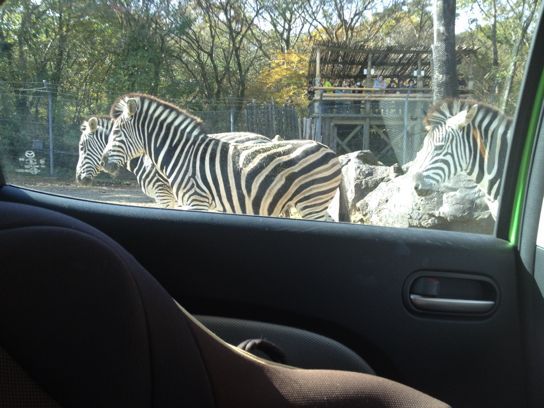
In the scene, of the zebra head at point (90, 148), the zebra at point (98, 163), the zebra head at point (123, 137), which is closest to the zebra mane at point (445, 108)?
the zebra at point (98, 163)

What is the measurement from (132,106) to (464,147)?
5.81ft

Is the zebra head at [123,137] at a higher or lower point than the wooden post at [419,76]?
lower

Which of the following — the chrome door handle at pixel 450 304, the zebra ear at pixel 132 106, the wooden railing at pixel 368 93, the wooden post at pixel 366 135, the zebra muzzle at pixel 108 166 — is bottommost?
the chrome door handle at pixel 450 304

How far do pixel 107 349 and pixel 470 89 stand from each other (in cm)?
174

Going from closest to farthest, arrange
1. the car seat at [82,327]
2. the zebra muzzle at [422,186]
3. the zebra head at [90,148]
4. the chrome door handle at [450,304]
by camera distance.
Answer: the car seat at [82,327]
the chrome door handle at [450,304]
the zebra muzzle at [422,186]
the zebra head at [90,148]

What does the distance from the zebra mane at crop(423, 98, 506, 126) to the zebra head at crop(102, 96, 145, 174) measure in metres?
1.53

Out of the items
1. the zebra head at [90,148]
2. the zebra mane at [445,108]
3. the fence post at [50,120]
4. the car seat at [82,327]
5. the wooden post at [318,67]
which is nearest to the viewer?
the car seat at [82,327]

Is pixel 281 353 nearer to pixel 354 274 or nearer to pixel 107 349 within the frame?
pixel 354 274

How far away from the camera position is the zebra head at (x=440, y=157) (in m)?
2.34

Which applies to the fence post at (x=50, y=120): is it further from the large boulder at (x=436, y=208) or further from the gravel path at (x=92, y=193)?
the large boulder at (x=436, y=208)

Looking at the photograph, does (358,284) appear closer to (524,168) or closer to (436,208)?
(436,208)

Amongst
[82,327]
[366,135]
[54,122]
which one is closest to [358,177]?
[366,135]

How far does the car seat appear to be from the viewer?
0.92 metres

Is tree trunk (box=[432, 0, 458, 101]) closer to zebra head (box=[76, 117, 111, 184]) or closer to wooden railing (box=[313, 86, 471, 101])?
wooden railing (box=[313, 86, 471, 101])
